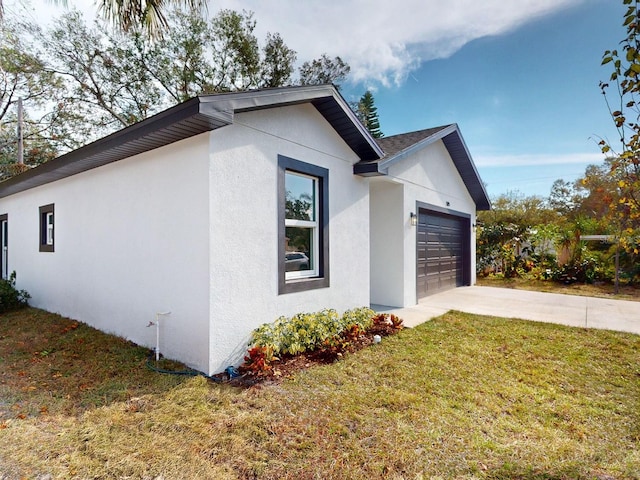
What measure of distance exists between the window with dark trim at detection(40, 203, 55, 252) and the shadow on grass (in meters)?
2.37

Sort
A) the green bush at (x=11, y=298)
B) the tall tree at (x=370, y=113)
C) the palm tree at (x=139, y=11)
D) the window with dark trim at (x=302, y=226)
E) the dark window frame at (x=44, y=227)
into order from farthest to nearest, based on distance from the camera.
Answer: the tall tree at (x=370, y=113), the green bush at (x=11, y=298), the dark window frame at (x=44, y=227), the window with dark trim at (x=302, y=226), the palm tree at (x=139, y=11)

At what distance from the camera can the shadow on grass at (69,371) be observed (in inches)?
143

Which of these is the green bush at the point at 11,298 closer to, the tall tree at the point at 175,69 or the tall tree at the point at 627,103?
the tall tree at the point at 627,103

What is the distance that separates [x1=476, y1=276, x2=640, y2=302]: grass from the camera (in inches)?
422

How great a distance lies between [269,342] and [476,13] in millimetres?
7688

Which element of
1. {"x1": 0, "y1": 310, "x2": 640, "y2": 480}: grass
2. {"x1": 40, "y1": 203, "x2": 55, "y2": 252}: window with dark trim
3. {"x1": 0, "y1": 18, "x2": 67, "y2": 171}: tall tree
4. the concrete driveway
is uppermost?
{"x1": 0, "y1": 18, "x2": 67, "y2": 171}: tall tree

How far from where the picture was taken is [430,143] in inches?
354

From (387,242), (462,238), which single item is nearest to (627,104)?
(387,242)

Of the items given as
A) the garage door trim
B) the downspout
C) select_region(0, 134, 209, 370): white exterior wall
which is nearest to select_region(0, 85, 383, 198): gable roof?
select_region(0, 134, 209, 370): white exterior wall

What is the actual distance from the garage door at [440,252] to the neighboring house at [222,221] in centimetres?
79

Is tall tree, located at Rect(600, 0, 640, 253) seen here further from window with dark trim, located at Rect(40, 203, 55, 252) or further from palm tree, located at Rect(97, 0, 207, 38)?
window with dark trim, located at Rect(40, 203, 55, 252)

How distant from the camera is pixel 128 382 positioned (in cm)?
410

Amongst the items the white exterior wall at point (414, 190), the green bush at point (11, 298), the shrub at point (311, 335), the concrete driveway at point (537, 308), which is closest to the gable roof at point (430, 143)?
the white exterior wall at point (414, 190)

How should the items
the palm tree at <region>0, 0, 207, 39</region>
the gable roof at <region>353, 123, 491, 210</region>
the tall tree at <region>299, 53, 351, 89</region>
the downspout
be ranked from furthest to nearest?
the tall tree at <region>299, 53, 351, 89</region>, the gable roof at <region>353, 123, 491, 210</region>, the palm tree at <region>0, 0, 207, 39</region>, the downspout
